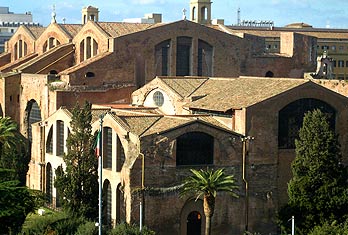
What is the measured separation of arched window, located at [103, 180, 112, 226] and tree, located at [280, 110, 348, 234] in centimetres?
1048

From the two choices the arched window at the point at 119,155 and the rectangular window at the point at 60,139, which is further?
the rectangular window at the point at 60,139

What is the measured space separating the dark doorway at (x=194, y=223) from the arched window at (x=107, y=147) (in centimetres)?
601

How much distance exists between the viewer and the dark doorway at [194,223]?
49219 millimetres

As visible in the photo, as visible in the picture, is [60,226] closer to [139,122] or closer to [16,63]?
[139,122]

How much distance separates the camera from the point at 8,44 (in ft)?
301

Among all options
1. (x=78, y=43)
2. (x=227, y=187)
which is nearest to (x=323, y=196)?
(x=227, y=187)

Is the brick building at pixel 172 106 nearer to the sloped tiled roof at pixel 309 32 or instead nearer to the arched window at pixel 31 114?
the arched window at pixel 31 114

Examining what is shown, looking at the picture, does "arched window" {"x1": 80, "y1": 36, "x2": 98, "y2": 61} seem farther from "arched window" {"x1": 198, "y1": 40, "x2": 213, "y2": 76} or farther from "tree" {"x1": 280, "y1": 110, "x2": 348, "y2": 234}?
"tree" {"x1": 280, "y1": 110, "x2": 348, "y2": 234}

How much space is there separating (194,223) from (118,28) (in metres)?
26.7

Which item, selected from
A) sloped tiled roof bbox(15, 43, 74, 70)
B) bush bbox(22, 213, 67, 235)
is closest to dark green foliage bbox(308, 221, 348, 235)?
bush bbox(22, 213, 67, 235)

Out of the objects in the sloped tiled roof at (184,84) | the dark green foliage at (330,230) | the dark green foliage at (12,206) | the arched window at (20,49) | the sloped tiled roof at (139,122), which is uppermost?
the arched window at (20,49)

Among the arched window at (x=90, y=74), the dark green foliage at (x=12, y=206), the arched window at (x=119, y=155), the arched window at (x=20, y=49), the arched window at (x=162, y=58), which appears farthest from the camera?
the arched window at (x=20, y=49)

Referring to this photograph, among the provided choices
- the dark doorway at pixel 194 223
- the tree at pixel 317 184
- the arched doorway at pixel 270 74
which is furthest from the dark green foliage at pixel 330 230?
the arched doorway at pixel 270 74

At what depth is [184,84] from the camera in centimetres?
6053
